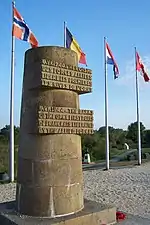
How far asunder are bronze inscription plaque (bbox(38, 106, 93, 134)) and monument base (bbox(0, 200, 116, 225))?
4.67 ft

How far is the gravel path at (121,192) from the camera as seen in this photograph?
8.17 meters

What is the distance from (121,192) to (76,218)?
18.2 ft

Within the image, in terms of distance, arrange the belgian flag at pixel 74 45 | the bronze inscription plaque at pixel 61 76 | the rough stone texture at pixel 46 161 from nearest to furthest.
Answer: the rough stone texture at pixel 46 161 < the bronze inscription plaque at pixel 61 76 < the belgian flag at pixel 74 45

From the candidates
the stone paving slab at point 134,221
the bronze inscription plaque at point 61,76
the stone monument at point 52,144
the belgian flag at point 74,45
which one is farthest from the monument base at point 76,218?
the belgian flag at point 74,45

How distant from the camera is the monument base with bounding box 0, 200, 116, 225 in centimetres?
485

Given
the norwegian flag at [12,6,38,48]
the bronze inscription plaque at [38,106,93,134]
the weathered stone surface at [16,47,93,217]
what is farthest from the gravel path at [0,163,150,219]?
the norwegian flag at [12,6,38,48]

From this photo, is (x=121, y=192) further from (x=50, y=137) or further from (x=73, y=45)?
(x=73, y=45)

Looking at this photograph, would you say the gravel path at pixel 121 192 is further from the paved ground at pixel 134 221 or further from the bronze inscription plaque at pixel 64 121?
the bronze inscription plaque at pixel 64 121

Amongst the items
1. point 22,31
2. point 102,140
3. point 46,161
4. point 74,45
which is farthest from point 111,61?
point 102,140

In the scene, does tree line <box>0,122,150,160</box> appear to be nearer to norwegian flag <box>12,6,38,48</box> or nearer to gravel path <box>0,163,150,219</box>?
gravel path <box>0,163,150,219</box>

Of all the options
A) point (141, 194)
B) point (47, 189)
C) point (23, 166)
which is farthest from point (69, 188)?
point (141, 194)

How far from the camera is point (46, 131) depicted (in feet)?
17.0

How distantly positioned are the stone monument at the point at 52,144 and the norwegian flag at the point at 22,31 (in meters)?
6.66

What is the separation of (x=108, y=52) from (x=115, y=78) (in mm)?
1468
